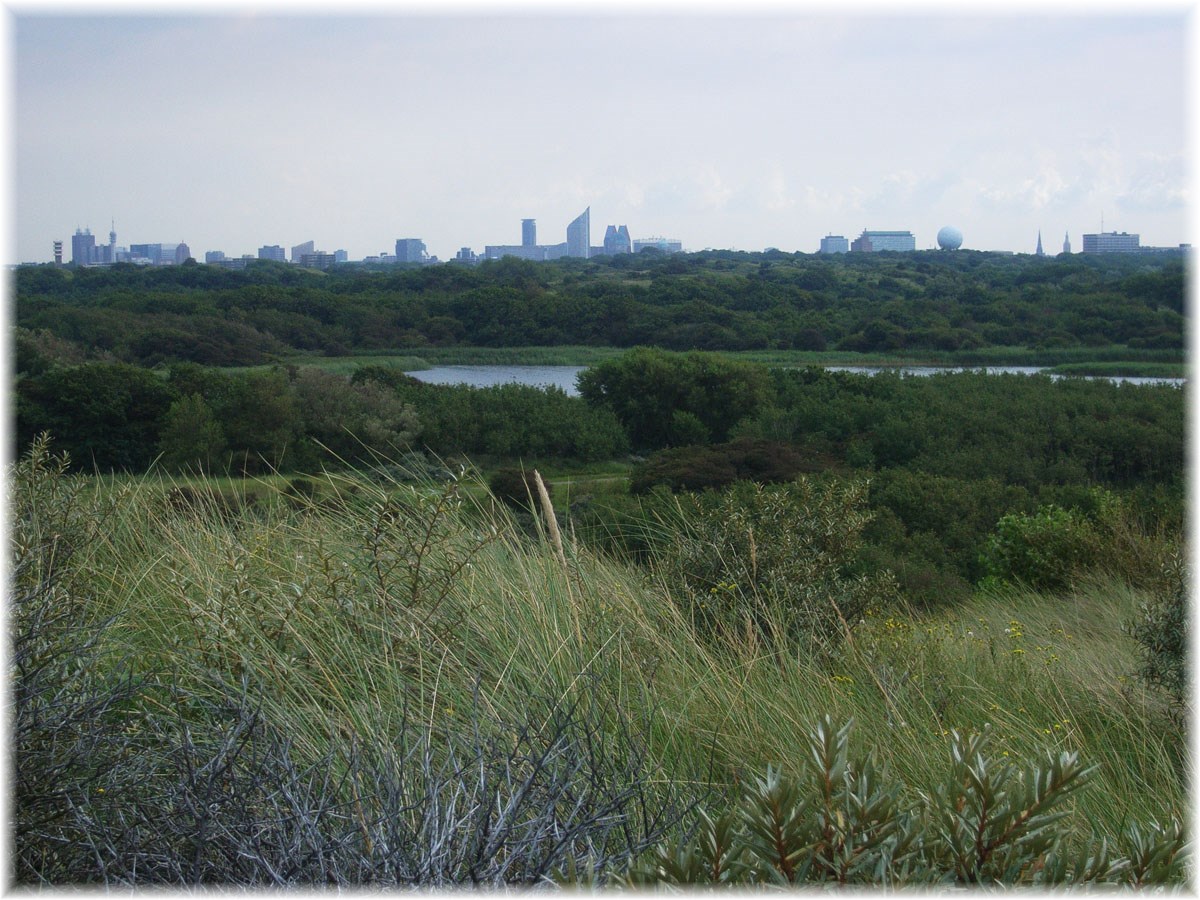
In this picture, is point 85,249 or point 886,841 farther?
point 85,249

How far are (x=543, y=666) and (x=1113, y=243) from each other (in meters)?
56.1

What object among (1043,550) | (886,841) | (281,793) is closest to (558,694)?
(281,793)

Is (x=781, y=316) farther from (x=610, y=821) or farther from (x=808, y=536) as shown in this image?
(x=610, y=821)

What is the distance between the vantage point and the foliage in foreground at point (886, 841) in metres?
1.65

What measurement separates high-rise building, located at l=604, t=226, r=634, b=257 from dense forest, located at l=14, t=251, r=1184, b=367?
6.40 m

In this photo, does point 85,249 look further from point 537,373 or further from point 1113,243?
point 1113,243

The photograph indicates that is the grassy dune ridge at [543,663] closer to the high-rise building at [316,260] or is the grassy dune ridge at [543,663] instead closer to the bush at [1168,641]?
the bush at [1168,641]

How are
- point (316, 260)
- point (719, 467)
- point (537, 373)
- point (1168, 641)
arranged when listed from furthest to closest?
point (316, 260) < point (537, 373) < point (719, 467) < point (1168, 641)

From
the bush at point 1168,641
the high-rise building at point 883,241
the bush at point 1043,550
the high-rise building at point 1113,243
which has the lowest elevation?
the bush at point 1043,550

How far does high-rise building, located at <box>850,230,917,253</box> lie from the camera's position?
276 feet

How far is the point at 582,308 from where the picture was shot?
49.0 m

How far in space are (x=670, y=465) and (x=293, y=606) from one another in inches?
560

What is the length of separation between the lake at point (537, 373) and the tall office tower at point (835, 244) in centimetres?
4466

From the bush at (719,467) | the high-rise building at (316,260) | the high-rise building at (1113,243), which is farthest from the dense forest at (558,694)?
the high-rise building at (316,260)
